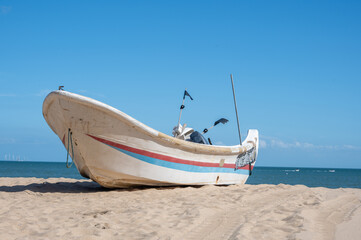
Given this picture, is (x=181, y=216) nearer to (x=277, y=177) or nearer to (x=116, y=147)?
(x=116, y=147)

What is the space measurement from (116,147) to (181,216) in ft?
8.22

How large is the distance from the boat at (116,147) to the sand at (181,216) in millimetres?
607

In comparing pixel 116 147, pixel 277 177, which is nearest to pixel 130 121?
pixel 116 147

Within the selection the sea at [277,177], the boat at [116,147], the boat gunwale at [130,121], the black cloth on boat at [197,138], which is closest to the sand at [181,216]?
the boat at [116,147]

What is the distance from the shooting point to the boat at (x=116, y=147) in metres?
6.04

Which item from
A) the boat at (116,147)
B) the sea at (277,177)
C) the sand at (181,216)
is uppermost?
the boat at (116,147)

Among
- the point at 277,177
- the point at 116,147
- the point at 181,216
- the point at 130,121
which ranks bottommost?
the point at 277,177

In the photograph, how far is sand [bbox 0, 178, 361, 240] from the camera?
11.2ft

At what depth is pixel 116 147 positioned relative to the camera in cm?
628

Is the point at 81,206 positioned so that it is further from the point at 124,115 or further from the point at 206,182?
the point at 206,182

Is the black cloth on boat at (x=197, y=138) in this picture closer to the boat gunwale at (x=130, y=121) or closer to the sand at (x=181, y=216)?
the boat gunwale at (x=130, y=121)

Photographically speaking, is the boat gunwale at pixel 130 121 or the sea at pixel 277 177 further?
the sea at pixel 277 177

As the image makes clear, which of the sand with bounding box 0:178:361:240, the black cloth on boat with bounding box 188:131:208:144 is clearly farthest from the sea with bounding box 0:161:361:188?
the sand with bounding box 0:178:361:240

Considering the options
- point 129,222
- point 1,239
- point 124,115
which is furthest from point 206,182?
point 1,239
